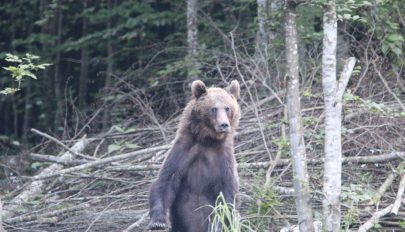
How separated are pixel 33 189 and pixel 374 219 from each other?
4.15 m

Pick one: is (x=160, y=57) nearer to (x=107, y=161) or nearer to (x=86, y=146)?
(x=86, y=146)

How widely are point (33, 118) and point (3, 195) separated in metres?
5.97

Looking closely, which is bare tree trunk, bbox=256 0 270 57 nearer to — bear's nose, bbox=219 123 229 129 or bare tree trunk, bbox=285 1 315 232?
bear's nose, bbox=219 123 229 129

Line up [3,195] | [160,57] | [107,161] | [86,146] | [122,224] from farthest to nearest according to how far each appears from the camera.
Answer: [160,57]
[86,146]
[3,195]
[107,161]
[122,224]

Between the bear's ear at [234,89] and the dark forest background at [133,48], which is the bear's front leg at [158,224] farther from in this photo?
the dark forest background at [133,48]

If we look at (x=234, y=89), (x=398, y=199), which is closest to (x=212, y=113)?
(x=234, y=89)

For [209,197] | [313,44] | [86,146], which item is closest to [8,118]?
[86,146]

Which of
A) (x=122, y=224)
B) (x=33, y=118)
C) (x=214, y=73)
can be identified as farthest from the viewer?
(x=33, y=118)

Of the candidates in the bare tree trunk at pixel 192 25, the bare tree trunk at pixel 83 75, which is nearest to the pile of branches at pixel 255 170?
the bare tree trunk at pixel 192 25

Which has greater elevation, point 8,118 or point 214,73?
point 214,73

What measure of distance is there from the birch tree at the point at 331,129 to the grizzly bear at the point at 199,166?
40.7 inches

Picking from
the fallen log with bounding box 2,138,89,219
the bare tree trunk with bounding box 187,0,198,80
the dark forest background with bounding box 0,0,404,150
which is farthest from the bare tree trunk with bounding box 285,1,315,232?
the bare tree trunk with bounding box 187,0,198,80

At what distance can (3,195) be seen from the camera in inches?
412

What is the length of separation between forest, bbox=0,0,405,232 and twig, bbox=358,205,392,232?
2 centimetres
